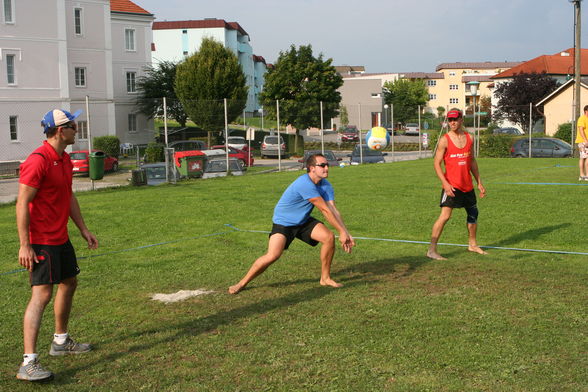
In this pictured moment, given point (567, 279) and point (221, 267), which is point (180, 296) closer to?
point (221, 267)

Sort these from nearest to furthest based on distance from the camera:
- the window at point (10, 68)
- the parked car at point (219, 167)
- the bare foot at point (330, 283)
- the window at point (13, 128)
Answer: the bare foot at point (330, 283) < the parked car at point (219, 167) < the window at point (13, 128) < the window at point (10, 68)

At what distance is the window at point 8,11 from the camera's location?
3922cm

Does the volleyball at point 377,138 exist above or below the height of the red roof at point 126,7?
below

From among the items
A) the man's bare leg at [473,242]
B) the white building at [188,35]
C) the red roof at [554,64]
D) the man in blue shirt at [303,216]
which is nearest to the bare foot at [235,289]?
the man in blue shirt at [303,216]

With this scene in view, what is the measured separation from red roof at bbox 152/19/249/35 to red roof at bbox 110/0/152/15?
30.4 metres

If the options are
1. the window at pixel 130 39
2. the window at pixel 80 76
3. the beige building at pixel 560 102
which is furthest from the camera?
the window at pixel 130 39

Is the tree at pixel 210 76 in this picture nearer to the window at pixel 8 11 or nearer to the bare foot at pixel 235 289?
the window at pixel 8 11

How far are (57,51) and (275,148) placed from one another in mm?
15110

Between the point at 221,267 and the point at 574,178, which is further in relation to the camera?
the point at 574,178

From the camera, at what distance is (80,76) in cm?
4600

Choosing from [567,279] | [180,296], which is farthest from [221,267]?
[567,279]

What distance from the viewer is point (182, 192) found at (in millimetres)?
17547

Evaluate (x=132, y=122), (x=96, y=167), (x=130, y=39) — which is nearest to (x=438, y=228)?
(x=96, y=167)

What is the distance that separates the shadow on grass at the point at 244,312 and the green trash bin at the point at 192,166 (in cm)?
1499
